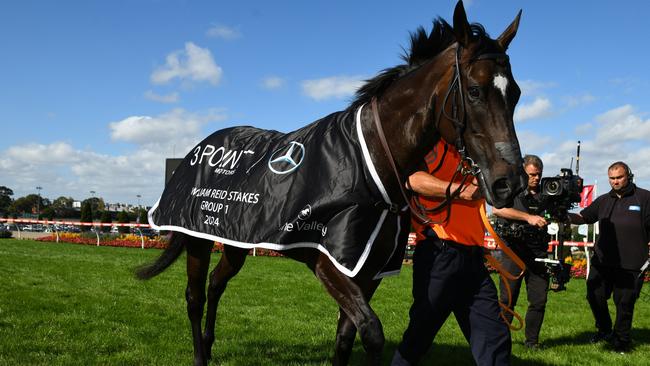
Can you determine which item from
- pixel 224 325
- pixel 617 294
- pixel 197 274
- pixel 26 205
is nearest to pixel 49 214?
pixel 26 205

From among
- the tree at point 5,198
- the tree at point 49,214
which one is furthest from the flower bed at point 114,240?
the tree at point 5,198

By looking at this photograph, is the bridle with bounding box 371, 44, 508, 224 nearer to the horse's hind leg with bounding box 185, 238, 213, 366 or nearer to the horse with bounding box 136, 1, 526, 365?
the horse with bounding box 136, 1, 526, 365

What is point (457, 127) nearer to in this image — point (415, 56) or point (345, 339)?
point (415, 56)

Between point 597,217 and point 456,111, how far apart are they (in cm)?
464

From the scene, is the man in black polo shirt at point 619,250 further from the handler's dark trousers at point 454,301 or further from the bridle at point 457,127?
the bridle at point 457,127

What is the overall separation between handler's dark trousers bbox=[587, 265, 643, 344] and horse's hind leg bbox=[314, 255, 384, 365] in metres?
4.20

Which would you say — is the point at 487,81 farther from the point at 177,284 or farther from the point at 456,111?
the point at 177,284

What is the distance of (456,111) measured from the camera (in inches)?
105

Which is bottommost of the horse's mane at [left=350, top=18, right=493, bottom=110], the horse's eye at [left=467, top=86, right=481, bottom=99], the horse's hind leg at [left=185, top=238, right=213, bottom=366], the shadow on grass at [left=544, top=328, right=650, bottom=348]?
the shadow on grass at [left=544, top=328, right=650, bottom=348]

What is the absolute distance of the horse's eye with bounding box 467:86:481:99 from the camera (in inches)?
101

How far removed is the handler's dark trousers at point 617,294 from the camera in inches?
234

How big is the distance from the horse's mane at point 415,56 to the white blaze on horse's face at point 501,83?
545mm

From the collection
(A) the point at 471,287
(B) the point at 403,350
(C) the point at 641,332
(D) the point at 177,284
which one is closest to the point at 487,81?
(A) the point at 471,287

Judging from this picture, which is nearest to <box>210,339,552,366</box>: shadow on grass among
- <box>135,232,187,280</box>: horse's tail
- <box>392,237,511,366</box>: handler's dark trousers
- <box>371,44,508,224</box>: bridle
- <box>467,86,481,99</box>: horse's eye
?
<box>135,232,187,280</box>: horse's tail
